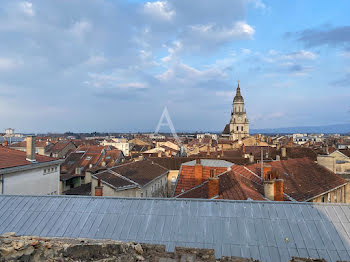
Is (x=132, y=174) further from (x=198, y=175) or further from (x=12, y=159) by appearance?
(x=12, y=159)

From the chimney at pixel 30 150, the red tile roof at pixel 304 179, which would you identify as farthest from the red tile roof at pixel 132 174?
the red tile roof at pixel 304 179

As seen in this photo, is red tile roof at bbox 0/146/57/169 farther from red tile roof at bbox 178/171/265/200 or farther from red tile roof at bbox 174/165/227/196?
red tile roof at bbox 178/171/265/200

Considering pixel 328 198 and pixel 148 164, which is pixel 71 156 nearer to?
pixel 148 164

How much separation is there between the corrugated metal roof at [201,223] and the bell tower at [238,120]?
120855mm

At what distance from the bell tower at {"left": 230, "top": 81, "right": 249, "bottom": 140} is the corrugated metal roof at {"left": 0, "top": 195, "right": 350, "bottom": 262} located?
120855 millimetres

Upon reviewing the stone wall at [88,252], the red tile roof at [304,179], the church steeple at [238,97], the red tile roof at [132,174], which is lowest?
the red tile roof at [132,174]

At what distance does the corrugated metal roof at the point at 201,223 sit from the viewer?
8.71 m

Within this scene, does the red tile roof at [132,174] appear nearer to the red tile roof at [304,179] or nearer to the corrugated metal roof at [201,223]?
the red tile roof at [304,179]

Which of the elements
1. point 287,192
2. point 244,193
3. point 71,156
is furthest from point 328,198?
point 71,156

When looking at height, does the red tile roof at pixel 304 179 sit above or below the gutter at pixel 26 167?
below

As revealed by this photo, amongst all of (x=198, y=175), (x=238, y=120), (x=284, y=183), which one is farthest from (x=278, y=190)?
(x=238, y=120)

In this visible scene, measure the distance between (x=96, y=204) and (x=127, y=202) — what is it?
1.31 metres

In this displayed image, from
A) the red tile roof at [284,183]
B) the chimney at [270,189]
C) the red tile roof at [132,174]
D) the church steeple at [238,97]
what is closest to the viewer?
the chimney at [270,189]

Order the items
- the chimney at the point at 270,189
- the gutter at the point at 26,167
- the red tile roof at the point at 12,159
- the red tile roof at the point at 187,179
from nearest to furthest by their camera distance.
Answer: the chimney at the point at 270,189
the gutter at the point at 26,167
the red tile roof at the point at 12,159
the red tile roof at the point at 187,179
